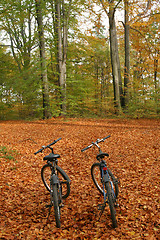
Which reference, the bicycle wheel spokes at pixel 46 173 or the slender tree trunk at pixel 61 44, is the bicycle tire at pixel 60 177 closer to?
the bicycle wheel spokes at pixel 46 173

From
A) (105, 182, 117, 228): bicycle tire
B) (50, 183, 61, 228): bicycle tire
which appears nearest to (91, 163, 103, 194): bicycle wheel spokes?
(105, 182, 117, 228): bicycle tire

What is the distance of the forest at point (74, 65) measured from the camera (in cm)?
1438

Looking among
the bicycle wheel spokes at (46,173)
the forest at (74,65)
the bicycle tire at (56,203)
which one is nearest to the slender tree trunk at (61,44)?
the forest at (74,65)

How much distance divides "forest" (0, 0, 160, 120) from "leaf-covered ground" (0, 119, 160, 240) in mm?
6723

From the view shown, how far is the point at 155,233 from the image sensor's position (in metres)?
3.09

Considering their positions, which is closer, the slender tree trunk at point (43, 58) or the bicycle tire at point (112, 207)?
the bicycle tire at point (112, 207)

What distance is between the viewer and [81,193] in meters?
4.62

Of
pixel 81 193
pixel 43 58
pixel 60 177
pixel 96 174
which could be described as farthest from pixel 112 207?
pixel 43 58

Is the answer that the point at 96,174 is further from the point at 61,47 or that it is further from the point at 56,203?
the point at 61,47

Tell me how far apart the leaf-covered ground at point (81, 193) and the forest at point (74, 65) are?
6723 millimetres

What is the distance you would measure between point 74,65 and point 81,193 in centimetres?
1665

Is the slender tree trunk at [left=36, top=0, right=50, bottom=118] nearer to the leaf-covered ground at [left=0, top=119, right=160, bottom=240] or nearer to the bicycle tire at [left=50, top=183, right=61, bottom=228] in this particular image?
the leaf-covered ground at [left=0, top=119, right=160, bottom=240]

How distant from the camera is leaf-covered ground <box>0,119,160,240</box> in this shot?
3295 millimetres

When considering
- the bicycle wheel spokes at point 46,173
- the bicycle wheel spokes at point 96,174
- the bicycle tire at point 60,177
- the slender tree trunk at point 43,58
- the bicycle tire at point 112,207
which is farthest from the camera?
the slender tree trunk at point 43,58
